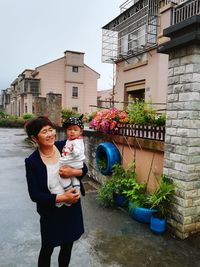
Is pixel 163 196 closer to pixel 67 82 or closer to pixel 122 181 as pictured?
pixel 122 181

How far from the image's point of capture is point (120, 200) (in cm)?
500

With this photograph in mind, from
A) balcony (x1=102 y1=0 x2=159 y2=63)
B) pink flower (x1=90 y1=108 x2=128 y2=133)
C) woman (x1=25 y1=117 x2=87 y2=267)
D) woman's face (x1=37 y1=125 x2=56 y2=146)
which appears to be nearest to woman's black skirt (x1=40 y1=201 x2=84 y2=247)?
woman (x1=25 y1=117 x2=87 y2=267)

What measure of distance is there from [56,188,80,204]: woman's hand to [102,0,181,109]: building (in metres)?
8.51

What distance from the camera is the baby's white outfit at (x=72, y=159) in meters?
2.20

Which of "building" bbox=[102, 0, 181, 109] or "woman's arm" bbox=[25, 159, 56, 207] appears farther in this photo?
"building" bbox=[102, 0, 181, 109]

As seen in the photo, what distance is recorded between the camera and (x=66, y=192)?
2.17 meters

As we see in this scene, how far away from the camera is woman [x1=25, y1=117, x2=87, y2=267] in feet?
6.97

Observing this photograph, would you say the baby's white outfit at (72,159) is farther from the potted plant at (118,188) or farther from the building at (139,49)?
the building at (139,49)

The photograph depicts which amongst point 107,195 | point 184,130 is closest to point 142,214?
point 107,195

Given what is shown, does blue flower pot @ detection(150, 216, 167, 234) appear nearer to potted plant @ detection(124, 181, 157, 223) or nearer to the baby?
Result: potted plant @ detection(124, 181, 157, 223)

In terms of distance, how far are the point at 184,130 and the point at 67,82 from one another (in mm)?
29905

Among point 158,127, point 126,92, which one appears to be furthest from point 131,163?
A: point 126,92

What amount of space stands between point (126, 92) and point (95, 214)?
9887 mm

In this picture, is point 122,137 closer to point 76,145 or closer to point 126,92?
point 76,145
